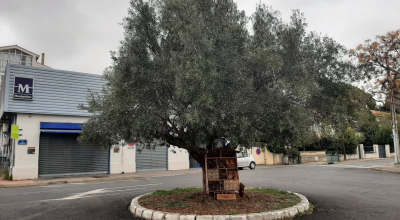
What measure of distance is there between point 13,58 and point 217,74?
42.9 metres

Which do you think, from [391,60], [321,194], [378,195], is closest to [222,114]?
[321,194]

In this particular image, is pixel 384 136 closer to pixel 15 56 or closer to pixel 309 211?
pixel 309 211

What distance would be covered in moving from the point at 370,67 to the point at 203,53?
1545 cm

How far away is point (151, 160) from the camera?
21.9 m

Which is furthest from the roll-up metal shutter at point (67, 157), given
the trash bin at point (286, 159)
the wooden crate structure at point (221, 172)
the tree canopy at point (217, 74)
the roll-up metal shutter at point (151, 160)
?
the trash bin at point (286, 159)

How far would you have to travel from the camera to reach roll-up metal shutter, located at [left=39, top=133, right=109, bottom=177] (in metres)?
17.8

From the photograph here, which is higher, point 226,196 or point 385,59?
point 385,59

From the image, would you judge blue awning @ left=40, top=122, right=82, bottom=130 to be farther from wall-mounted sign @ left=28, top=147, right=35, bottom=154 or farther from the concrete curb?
the concrete curb

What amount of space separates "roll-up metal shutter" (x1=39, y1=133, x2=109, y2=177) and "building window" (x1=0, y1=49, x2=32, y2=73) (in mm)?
26900

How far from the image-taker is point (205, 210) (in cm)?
697

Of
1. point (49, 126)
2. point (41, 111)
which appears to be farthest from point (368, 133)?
point (41, 111)

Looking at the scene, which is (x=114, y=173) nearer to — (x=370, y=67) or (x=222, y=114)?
(x=222, y=114)

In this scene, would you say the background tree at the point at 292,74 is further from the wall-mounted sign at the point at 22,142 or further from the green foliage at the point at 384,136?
the green foliage at the point at 384,136

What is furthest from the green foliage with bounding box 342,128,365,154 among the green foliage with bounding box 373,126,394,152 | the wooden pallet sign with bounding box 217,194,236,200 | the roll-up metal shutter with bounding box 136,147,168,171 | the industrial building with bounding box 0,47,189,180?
the wooden pallet sign with bounding box 217,194,236,200
